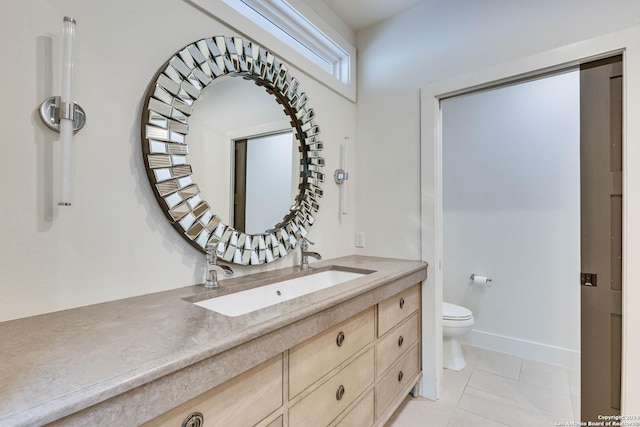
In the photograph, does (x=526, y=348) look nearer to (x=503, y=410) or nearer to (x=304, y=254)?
(x=503, y=410)

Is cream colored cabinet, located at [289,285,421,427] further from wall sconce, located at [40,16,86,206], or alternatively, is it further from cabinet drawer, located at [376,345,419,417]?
wall sconce, located at [40,16,86,206]

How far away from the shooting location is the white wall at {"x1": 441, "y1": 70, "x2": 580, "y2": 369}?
7.80 feet

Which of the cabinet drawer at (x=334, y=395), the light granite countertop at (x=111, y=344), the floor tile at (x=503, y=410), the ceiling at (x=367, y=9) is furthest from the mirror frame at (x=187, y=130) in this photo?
the floor tile at (x=503, y=410)

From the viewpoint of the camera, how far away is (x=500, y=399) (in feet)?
6.39

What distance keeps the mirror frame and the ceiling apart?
29.8 inches

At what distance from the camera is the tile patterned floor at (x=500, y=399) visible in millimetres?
1758

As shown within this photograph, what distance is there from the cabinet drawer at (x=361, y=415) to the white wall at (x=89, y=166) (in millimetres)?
862

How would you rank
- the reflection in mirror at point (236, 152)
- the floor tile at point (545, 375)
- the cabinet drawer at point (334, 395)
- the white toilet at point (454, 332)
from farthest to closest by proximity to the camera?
the white toilet at point (454, 332), the floor tile at point (545, 375), the reflection in mirror at point (236, 152), the cabinet drawer at point (334, 395)

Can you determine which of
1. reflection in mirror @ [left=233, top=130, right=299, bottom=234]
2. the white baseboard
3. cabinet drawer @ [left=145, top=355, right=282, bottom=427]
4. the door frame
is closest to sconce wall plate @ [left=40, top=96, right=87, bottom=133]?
reflection in mirror @ [left=233, top=130, right=299, bottom=234]

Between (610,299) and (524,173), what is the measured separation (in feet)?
4.27

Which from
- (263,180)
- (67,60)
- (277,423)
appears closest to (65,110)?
(67,60)

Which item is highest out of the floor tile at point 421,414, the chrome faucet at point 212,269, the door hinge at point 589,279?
the chrome faucet at point 212,269

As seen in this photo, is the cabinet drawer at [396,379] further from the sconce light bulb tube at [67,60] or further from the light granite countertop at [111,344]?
the sconce light bulb tube at [67,60]

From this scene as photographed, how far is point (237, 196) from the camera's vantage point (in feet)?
4.95
